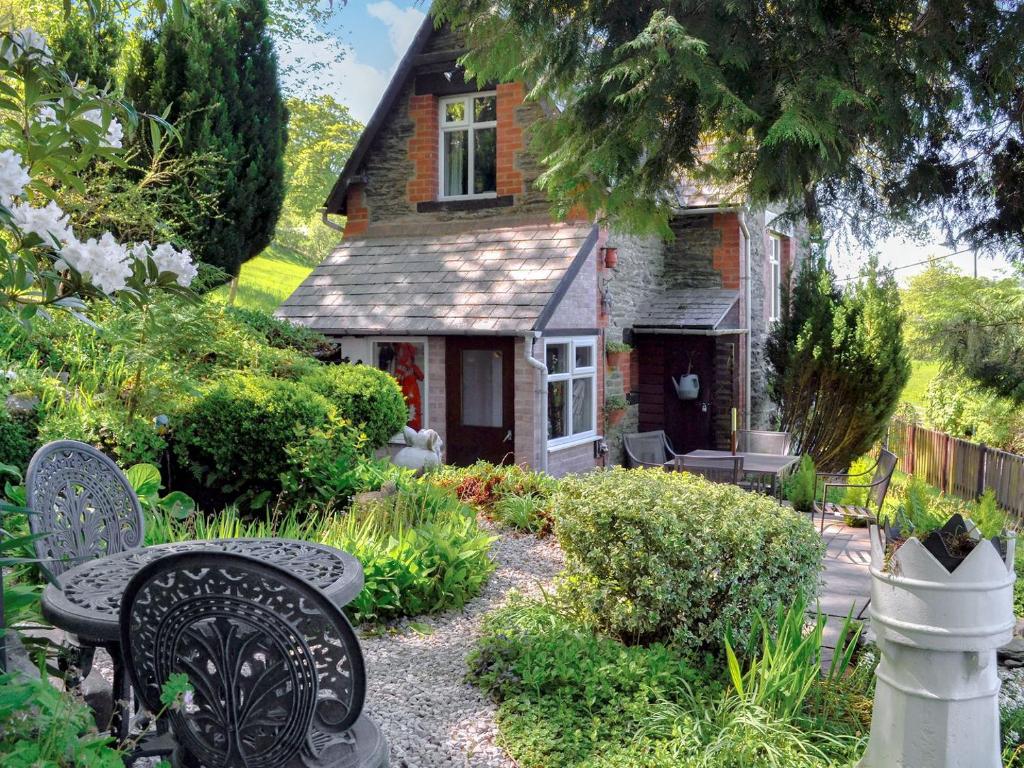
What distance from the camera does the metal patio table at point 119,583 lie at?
2.80 meters

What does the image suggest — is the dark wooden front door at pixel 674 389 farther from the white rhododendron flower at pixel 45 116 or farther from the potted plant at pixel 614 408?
the white rhododendron flower at pixel 45 116

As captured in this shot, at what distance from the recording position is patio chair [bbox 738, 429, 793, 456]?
11.5 meters

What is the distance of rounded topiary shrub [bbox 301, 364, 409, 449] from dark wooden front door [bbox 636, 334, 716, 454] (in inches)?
234

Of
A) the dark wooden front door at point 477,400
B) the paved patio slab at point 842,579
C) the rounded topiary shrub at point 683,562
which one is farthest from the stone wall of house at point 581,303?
the rounded topiary shrub at point 683,562

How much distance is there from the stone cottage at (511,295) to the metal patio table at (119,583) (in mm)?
7133

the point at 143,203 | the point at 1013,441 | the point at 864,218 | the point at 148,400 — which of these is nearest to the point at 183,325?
the point at 148,400

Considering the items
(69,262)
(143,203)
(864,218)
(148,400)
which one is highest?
(143,203)

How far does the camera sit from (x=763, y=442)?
461 inches

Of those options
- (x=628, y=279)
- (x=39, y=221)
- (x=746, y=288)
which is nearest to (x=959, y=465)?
(x=746, y=288)

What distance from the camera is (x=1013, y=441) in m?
15.1

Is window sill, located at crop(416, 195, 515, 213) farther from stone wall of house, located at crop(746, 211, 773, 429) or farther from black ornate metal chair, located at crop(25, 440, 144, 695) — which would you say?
black ornate metal chair, located at crop(25, 440, 144, 695)

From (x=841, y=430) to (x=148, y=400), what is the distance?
422 inches

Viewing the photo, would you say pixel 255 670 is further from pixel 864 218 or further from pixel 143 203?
pixel 143 203

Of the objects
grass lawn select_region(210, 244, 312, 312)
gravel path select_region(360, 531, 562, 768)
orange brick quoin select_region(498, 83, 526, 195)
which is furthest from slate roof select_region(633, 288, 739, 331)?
grass lawn select_region(210, 244, 312, 312)
